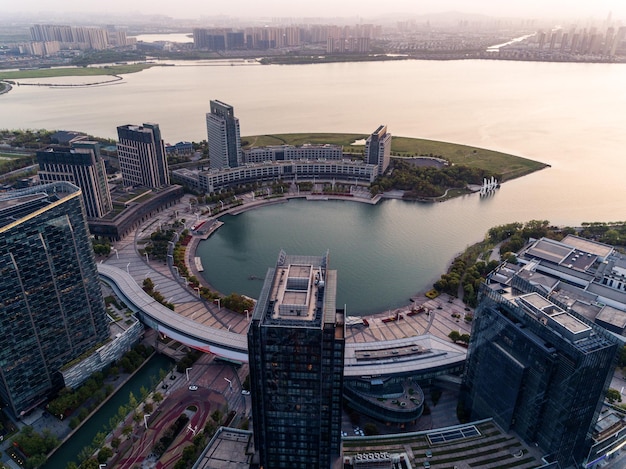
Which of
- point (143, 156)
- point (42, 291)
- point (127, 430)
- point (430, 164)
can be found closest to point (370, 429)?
point (127, 430)

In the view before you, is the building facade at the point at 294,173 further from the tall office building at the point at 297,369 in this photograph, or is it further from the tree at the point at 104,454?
the tall office building at the point at 297,369

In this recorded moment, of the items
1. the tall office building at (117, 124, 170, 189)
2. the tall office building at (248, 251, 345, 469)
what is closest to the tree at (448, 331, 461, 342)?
the tall office building at (248, 251, 345, 469)

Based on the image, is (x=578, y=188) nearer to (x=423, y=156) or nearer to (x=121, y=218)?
(x=423, y=156)

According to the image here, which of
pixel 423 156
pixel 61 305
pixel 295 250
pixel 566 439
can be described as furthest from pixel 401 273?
pixel 423 156

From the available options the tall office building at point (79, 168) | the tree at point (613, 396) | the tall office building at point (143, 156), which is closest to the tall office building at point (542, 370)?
the tree at point (613, 396)

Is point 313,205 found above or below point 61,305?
below
